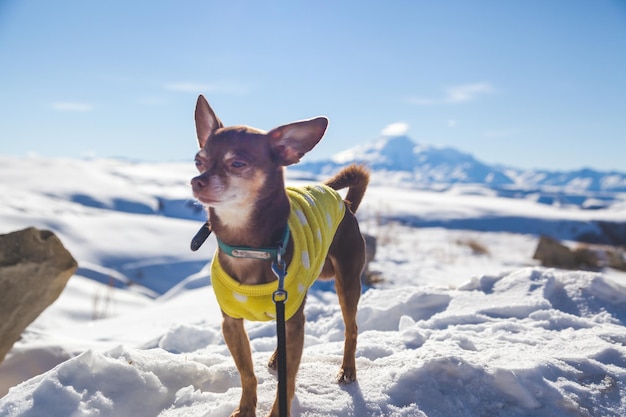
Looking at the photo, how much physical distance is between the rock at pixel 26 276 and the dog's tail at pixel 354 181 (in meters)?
2.46

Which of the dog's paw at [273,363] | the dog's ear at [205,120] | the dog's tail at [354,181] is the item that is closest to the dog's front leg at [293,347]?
the dog's paw at [273,363]

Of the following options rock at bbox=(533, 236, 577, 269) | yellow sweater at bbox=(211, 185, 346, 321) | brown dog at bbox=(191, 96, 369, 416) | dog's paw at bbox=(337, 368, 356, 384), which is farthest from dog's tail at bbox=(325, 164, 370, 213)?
rock at bbox=(533, 236, 577, 269)

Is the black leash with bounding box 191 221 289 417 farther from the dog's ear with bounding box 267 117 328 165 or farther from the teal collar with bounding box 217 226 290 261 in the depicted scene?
the dog's ear with bounding box 267 117 328 165

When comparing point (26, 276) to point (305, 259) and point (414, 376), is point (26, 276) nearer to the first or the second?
point (305, 259)

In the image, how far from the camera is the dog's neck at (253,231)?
2.13 m

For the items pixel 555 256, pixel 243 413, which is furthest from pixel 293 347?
pixel 555 256

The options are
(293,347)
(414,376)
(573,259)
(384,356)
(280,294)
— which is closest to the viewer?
(280,294)

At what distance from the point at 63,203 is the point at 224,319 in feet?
55.2

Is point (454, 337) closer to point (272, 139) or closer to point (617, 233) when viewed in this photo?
point (272, 139)

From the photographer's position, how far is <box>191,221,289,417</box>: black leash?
6.26 ft

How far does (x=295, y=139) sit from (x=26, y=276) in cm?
277

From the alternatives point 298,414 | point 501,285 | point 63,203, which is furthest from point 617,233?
point 63,203

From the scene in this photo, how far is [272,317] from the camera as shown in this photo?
2254 millimetres

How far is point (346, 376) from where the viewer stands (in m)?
2.56
